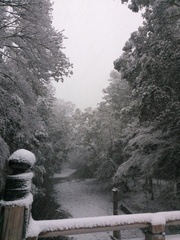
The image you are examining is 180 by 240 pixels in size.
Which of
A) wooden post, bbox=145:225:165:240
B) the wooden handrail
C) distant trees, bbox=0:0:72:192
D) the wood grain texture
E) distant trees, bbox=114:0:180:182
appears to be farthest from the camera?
distant trees, bbox=114:0:180:182

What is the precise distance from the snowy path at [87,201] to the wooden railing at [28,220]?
9030mm

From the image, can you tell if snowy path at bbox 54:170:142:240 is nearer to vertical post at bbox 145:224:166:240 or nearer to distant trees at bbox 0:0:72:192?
distant trees at bbox 0:0:72:192

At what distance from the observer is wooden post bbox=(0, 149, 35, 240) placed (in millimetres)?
1748

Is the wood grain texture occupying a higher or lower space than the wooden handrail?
higher

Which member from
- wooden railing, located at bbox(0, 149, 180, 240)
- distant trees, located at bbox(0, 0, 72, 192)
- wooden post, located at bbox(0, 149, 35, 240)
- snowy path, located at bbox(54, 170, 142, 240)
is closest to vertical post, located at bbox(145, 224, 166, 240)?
Result: wooden railing, located at bbox(0, 149, 180, 240)

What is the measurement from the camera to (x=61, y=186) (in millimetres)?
23594

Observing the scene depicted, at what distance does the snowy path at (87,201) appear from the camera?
35.8 feet

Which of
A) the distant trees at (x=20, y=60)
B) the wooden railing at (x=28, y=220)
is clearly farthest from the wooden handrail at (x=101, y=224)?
the distant trees at (x=20, y=60)

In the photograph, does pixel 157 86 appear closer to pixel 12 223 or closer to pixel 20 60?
pixel 20 60

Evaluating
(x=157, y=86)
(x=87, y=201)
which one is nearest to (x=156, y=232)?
(x=157, y=86)

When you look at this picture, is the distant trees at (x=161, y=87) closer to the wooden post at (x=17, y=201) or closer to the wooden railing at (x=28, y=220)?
the wooden railing at (x=28, y=220)

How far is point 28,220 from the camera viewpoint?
1.86m

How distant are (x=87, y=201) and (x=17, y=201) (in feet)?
54.6

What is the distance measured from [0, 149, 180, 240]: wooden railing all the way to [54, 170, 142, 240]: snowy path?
903 centimetres
